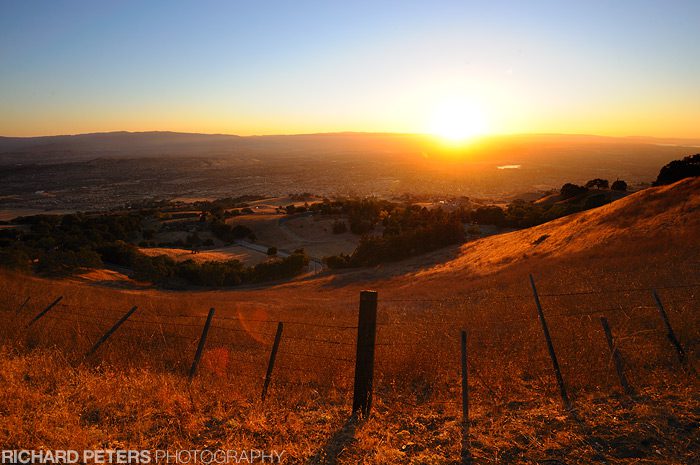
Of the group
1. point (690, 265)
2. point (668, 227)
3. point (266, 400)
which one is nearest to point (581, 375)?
point (266, 400)

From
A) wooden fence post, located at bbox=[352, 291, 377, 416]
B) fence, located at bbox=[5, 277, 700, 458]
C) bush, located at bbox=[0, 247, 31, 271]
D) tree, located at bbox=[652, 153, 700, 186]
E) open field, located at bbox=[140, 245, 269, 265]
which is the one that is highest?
tree, located at bbox=[652, 153, 700, 186]

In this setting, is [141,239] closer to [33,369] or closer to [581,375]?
[33,369]

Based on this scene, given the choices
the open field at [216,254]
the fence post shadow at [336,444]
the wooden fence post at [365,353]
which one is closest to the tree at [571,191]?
the open field at [216,254]

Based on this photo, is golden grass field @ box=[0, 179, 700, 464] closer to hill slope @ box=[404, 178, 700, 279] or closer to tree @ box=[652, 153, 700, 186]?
hill slope @ box=[404, 178, 700, 279]

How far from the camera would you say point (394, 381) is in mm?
8031

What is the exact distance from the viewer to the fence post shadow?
5261mm

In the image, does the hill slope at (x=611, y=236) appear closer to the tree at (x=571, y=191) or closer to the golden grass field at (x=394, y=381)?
the golden grass field at (x=394, y=381)

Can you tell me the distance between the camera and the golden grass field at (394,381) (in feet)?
18.0

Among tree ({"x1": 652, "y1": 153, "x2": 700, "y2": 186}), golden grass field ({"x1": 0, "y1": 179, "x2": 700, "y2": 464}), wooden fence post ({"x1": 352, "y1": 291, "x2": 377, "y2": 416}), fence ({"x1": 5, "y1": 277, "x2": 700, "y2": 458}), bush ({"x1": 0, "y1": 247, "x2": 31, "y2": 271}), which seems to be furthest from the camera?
tree ({"x1": 652, "y1": 153, "x2": 700, "y2": 186})

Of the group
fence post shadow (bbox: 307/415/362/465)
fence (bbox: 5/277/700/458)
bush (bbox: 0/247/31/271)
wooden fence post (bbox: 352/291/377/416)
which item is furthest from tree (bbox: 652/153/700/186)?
bush (bbox: 0/247/31/271)

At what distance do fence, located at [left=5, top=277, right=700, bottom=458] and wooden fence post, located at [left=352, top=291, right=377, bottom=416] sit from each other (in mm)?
15

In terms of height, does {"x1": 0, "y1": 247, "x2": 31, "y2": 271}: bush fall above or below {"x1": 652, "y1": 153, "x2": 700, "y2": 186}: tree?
below

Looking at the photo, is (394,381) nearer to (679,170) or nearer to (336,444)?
(336,444)

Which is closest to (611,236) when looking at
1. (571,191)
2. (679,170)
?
(679,170)
